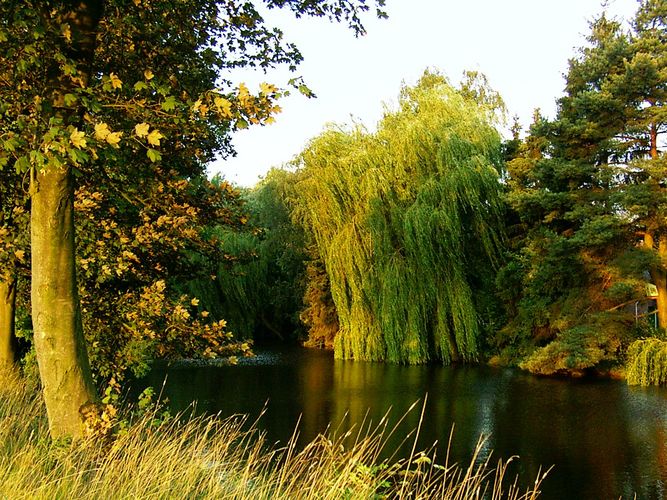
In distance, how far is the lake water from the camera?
29.5 ft

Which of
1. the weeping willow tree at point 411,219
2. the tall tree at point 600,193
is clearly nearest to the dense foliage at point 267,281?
the weeping willow tree at point 411,219

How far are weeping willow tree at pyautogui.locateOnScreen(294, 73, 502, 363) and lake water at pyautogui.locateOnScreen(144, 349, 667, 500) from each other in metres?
1.20

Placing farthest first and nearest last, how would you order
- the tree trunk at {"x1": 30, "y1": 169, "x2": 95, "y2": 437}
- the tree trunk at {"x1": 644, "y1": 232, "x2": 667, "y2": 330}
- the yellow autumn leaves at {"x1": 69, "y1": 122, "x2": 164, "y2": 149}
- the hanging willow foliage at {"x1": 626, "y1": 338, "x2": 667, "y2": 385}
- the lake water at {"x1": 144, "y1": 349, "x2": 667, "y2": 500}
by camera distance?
1. the tree trunk at {"x1": 644, "y1": 232, "x2": 667, "y2": 330}
2. the hanging willow foliage at {"x1": 626, "y1": 338, "x2": 667, "y2": 385}
3. the lake water at {"x1": 144, "y1": 349, "x2": 667, "y2": 500}
4. the tree trunk at {"x1": 30, "y1": 169, "x2": 95, "y2": 437}
5. the yellow autumn leaves at {"x1": 69, "y1": 122, "x2": 164, "y2": 149}

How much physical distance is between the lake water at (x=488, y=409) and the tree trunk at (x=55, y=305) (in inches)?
148

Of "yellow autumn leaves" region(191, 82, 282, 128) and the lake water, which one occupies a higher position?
"yellow autumn leaves" region(191, 82, 282, 128)

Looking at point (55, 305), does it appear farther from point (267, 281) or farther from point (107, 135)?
point (267, 281)

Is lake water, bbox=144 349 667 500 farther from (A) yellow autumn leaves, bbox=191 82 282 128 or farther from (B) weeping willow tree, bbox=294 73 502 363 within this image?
(A) yellow autumn leaves, bbox=191 82 282 128

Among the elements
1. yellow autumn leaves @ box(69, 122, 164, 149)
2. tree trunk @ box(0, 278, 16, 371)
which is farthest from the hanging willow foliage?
yellow autumn leaves @ box(69, 122, 164, 149)

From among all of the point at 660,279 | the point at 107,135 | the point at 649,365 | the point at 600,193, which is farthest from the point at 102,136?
the point at 660,279

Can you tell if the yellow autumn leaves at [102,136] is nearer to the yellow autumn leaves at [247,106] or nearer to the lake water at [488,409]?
the yellow autumn leaves at [247,106]

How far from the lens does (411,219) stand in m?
18.1


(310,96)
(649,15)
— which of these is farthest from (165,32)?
(649,15)

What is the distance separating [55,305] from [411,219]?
15.0 meters

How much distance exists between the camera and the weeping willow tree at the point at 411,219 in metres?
18.3
